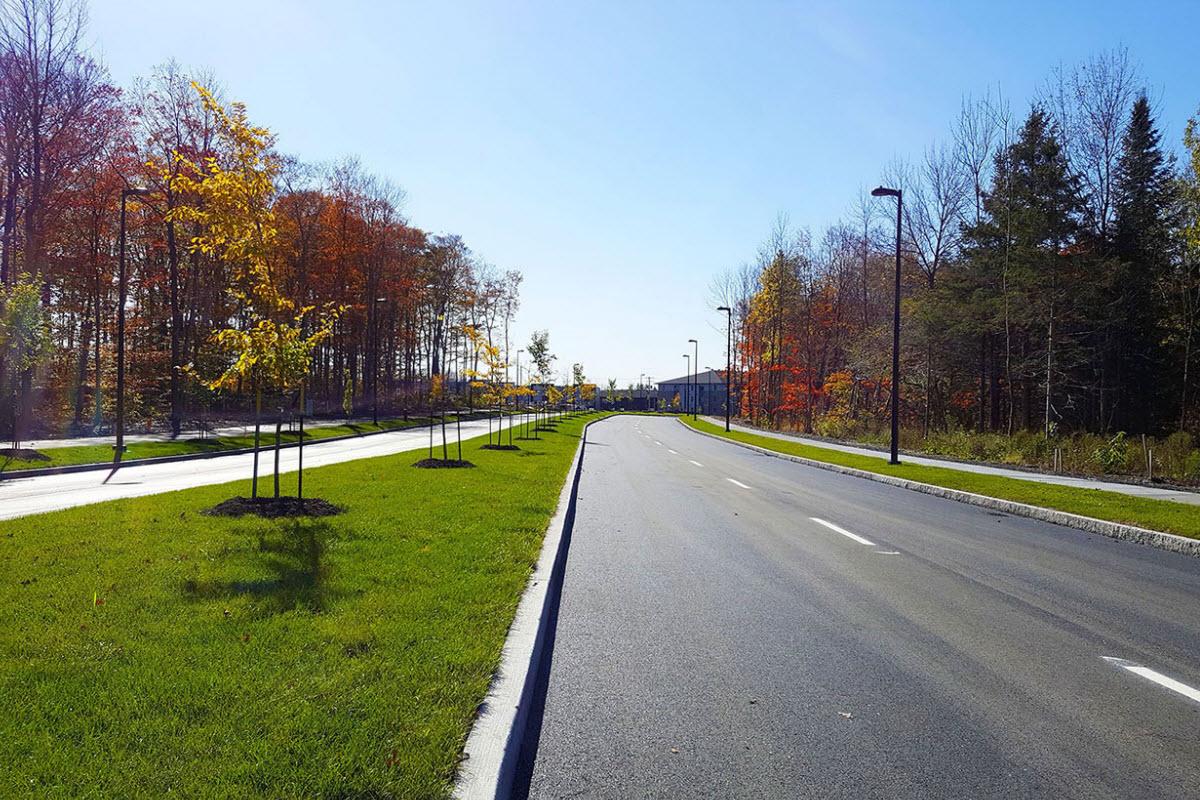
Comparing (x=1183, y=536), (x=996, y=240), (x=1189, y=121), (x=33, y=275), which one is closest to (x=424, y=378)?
(x=33, y=275)

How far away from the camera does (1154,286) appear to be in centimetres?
3434

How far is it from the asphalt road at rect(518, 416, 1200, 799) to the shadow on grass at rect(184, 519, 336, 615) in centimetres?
202

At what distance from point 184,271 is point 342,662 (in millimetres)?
43230

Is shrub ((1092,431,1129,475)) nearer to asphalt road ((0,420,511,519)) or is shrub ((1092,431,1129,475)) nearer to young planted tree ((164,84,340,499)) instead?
asphalt road ((0,420,511,519))

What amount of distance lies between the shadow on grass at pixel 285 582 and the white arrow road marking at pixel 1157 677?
570 centimetres

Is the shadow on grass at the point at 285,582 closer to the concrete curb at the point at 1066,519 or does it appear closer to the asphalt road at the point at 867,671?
the asphalt road at the point at 867,671

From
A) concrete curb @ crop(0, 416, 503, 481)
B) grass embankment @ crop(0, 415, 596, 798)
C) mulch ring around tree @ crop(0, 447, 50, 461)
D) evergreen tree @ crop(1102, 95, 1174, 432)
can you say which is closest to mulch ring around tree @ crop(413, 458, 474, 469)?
concrete curb @ crop(0, 416, 503, 481)

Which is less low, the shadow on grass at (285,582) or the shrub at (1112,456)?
the shrub at (1112,456)

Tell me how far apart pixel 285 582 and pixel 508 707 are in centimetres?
334

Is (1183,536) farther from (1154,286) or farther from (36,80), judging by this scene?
(36,80)

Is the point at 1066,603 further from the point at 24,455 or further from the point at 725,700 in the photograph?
the point at 24,455

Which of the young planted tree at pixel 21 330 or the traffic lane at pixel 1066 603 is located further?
the young planted tree at pixel 21 330

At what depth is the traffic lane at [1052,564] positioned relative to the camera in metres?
6.11

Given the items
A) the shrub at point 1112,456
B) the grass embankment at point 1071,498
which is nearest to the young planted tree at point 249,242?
the grass embankment at point 1071,498
